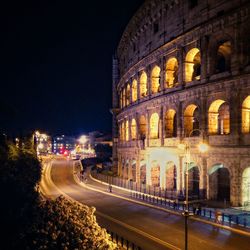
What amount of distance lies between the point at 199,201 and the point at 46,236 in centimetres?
2406

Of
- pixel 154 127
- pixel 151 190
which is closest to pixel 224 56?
pixel 154 127

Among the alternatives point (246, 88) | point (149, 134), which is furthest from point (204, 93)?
point (149, 134)

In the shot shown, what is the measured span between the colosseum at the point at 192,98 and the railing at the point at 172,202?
4.95 ft

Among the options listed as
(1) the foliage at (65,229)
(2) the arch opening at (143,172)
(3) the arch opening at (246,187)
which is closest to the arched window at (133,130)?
(2) the arch opening at (143,172)

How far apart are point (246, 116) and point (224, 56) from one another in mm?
8344

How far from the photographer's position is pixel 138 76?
161 ft

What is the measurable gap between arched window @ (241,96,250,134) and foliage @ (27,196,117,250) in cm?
2102

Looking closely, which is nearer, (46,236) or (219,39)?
(46,236)

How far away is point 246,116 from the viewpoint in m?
30.4

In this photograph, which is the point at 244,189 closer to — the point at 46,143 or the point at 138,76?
the point at 138,76

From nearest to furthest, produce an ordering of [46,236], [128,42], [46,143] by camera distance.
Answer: [46,236], [128,42], [46,143]

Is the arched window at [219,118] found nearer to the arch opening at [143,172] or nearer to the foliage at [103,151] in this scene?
the arch opening at [143,172]

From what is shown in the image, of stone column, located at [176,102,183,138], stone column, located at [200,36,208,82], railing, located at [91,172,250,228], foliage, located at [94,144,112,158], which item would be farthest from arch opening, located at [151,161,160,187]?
foliage, located at [94,144,112,158]

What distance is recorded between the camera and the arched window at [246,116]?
30.2 meters
